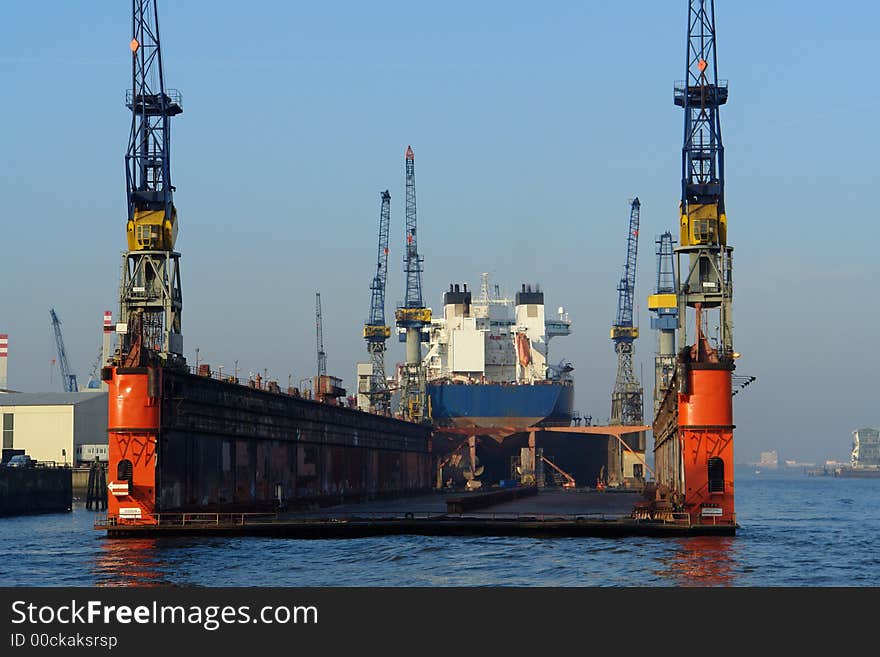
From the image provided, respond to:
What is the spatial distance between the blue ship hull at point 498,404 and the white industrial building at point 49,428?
49.7 m

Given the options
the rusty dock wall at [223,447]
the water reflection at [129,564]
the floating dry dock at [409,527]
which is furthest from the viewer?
the rusty dock wall at [223,447]

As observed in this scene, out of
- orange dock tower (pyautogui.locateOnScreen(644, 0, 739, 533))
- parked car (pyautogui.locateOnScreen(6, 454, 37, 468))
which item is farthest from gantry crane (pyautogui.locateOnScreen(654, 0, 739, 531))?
parked car (pyautogui.locateOnScreen(6, 454, 37, 468))

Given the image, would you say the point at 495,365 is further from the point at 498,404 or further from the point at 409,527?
the point at 409,527

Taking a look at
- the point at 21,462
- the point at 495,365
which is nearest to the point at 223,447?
the point at 21,462

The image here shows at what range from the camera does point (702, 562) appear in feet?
187

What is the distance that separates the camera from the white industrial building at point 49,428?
13225cm

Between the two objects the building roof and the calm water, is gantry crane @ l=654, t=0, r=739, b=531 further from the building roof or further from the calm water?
the building roof

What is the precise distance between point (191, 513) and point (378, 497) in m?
56.6

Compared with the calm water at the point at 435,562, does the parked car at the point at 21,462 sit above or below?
above

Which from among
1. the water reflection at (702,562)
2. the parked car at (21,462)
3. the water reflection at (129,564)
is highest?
the parked car at (21,462)

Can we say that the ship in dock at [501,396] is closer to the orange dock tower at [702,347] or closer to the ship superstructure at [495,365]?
the ship superstructure at [495,365]

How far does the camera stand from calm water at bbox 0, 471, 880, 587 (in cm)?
5100

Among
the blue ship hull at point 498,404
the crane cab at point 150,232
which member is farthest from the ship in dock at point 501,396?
the crane cab at point 150,232
